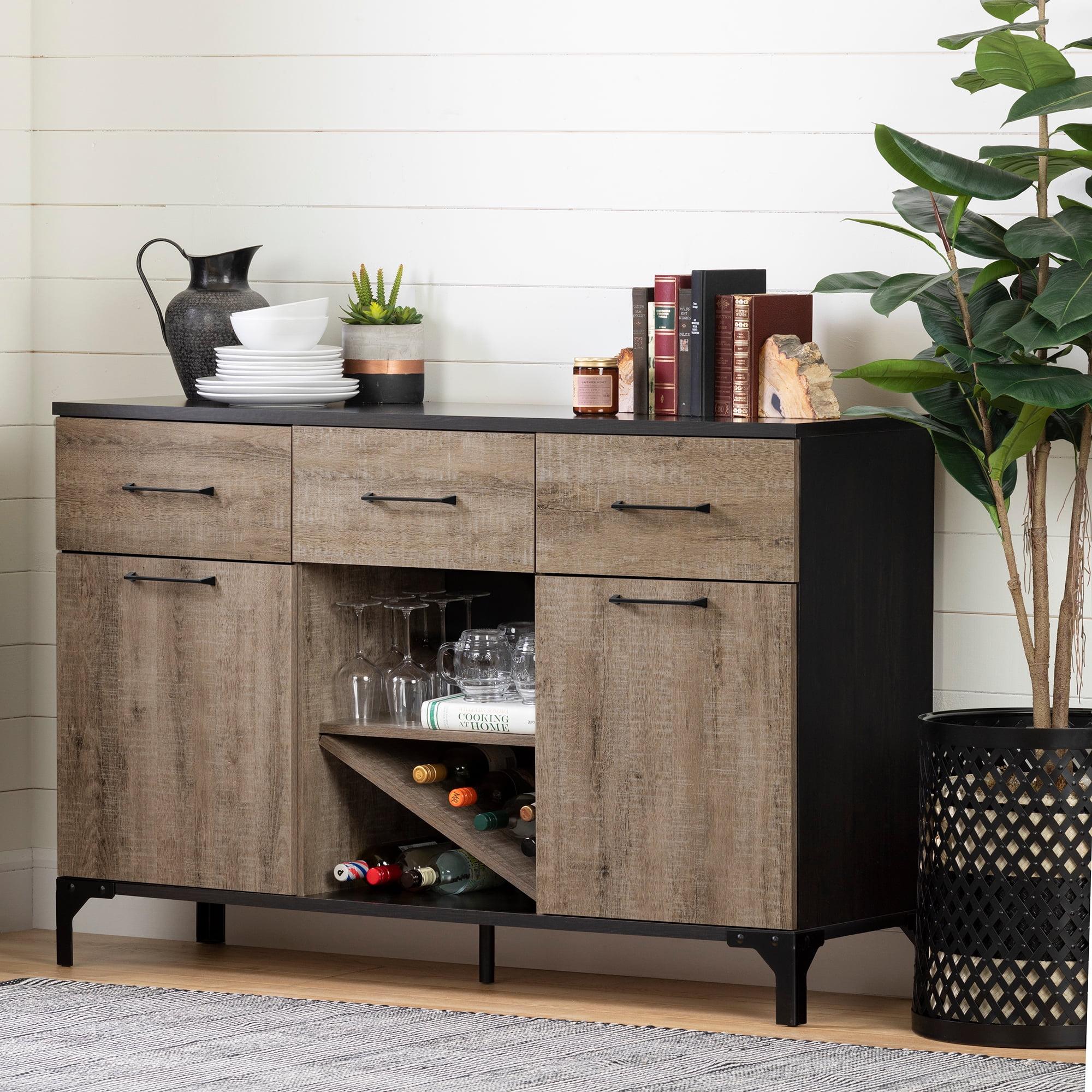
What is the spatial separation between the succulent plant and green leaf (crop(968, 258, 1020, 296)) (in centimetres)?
104

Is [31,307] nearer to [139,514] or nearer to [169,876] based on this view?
[139,514]

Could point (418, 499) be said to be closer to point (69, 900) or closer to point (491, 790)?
point (491, 790)

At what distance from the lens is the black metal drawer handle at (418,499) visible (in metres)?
3.22

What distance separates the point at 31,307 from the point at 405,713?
122cm

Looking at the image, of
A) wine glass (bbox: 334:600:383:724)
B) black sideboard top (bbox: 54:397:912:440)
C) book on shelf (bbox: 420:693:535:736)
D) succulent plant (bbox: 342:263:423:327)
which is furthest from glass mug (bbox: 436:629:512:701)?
succulent plant (bbox: 342:263:423:327)

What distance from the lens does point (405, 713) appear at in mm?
3434

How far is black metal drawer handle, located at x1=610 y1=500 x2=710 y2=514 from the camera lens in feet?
10.1

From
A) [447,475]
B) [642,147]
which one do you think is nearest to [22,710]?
[447,475]

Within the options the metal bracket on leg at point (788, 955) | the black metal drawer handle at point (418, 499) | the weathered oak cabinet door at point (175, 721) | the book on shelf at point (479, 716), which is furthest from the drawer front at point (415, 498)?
the metal bracket on leg at point (788, 955)

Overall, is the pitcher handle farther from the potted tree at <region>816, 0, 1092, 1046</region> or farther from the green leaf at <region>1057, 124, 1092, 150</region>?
the green leaf at <region>1057, 124, 1092, 150</region>

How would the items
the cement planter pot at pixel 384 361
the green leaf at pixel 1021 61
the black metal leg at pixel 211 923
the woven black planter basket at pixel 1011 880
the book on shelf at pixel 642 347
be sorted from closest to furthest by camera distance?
the green leaf at pixel 1021 61 < the woven black planter basket at pixel 1011 880 < the book on shelf at pixel 642 347 < the cement planter pot at pixel 384 361 < the black metal leg at pixel 211 923

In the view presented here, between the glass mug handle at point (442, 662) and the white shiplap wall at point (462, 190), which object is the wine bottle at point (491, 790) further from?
the white shiplap wall at point (462, 190)

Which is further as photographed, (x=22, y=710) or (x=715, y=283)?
(x=22, y=710)

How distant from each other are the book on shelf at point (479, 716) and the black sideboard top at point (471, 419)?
1.50 ft
